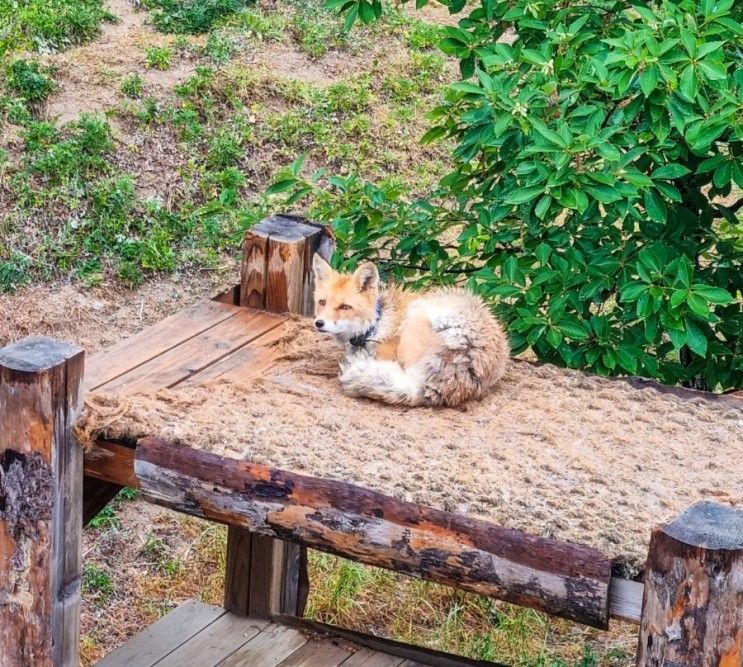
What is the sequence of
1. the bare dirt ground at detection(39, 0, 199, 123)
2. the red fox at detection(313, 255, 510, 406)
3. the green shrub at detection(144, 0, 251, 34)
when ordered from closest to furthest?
1. the red fox at detection(313, 255, 510, 406)
2. the bare dirt ground at detection(39, 0, 199, 123)
3. the green shrub at detection(144, 0, 251, 34)

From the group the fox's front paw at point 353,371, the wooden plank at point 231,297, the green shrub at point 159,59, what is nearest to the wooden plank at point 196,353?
Answer: the wooden plank at point 231,297

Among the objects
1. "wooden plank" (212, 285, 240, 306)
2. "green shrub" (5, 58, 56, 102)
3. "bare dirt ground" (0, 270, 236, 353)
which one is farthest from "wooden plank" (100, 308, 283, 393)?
"green shrub" (5, 58, 56, 102)

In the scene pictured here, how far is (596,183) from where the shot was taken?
384cm

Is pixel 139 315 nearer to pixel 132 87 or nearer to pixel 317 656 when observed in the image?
pixel 132 87

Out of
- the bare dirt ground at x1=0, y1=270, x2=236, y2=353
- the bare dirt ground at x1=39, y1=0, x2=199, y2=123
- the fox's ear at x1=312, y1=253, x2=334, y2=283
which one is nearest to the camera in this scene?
the fox's ear at x1=312, y1=253, x2=334, y2=283

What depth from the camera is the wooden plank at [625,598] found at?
2719 millimetres

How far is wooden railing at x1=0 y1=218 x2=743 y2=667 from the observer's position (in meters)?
2.60

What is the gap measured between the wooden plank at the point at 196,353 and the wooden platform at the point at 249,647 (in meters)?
1.22

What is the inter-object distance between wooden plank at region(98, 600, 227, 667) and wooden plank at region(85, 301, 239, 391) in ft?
4.15

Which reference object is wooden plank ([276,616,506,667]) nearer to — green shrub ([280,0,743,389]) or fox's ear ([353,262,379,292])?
green shrub ([280,0,743,389])

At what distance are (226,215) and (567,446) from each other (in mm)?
5412

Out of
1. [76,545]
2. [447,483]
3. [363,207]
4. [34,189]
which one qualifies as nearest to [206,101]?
[34,189]

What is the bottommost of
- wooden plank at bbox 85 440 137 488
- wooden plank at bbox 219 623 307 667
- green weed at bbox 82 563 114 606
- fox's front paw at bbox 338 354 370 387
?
green weed at bbox 82 563 114 606

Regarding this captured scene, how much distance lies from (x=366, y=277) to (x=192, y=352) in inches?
24.6
